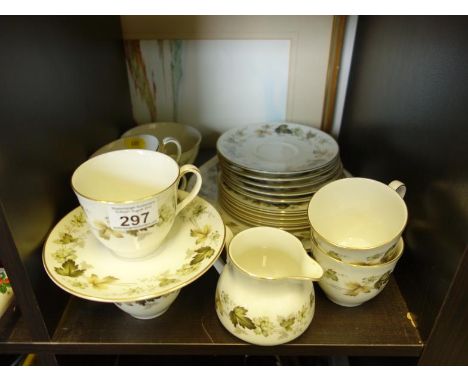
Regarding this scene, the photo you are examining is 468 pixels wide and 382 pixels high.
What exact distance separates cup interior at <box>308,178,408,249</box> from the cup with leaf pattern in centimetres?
4

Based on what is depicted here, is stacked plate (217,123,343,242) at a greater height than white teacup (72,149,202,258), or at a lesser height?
lesser

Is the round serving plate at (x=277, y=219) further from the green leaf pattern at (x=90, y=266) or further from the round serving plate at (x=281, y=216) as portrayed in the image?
the green leaf pattern at (x=90, y=266)

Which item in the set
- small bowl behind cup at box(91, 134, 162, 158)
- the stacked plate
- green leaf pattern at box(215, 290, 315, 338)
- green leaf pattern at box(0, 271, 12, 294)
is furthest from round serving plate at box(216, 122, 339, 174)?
green leaf pattern at box(0, 271, 12, 294)

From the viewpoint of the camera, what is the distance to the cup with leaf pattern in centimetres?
49

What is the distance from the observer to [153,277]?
1.56ft

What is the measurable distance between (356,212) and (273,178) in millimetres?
126

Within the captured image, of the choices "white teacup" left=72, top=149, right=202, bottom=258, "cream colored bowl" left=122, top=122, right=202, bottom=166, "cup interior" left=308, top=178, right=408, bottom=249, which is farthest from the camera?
"cream colored bowl" left=122, top=122, right=202, bottom=166

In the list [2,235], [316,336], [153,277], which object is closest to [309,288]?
[316,336]

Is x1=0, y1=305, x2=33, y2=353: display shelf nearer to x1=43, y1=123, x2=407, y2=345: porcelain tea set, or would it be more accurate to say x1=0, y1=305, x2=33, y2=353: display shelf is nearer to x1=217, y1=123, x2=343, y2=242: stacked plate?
x1=43, y1=123, x2=407, y2=345: porcelain tea set

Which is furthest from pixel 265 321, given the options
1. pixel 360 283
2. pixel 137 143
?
pixel 137 143

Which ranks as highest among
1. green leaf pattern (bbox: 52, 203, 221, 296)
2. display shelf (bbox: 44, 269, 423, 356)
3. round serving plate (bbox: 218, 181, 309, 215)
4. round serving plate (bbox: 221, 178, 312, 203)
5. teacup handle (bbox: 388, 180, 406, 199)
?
teacup handle (bbox: 388, 180, 406, 199)

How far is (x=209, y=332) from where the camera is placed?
508mm

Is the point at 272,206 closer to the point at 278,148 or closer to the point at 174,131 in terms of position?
the point at 278,148
